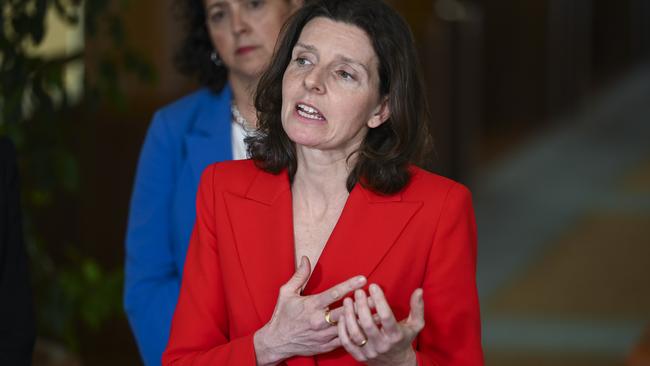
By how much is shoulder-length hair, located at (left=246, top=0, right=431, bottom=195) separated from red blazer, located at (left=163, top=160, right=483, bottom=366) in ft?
0.15

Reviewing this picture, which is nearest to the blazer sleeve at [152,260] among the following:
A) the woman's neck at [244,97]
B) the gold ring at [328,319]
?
the woman's neck at [244,97]

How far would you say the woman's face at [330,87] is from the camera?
2.04 metres

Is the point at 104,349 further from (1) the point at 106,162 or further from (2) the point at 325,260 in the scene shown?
(2) the point at 325,260

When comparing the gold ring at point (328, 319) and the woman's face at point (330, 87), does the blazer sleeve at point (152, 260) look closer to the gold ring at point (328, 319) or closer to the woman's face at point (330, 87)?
the woman's face at point (330, 87)

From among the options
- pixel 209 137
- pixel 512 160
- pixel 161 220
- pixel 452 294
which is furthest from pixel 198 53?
pixel 512 160

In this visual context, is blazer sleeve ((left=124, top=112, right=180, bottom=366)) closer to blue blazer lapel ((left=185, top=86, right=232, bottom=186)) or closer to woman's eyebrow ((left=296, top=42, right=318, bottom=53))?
blue blazer lapel ((left=185, top=86, right=232, bottom=186))

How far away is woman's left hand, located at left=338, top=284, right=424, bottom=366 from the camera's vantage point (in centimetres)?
180

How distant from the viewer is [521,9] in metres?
10.3

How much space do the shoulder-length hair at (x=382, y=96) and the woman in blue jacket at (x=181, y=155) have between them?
259 mm

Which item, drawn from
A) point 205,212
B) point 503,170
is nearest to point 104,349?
point 205,212

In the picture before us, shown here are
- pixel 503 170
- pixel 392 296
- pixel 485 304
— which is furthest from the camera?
pixel 503 170

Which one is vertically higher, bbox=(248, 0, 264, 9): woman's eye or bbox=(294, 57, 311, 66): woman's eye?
bbox=(248, 0, 264, 9): woman's eye

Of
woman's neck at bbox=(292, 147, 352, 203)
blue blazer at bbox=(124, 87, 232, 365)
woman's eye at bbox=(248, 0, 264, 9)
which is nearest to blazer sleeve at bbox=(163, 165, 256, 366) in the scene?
woman's neck at bbox=(292, 147, 352, 203)

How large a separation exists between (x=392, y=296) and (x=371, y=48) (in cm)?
47
